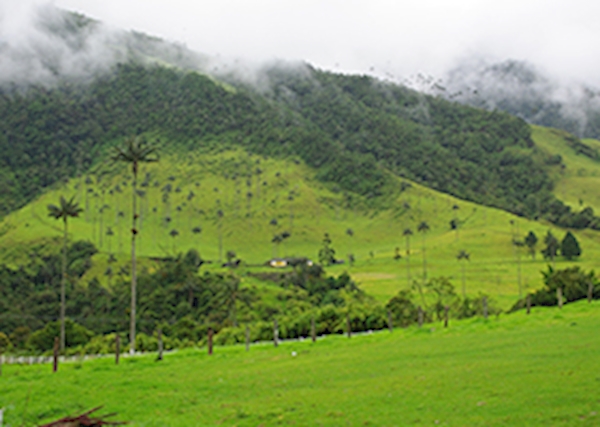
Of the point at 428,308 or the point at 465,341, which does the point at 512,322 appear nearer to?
the point at 465,341

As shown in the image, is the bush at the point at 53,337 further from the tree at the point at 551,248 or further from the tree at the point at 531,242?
the tree at the point at 531,242

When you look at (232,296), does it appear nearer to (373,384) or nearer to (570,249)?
(373,384)

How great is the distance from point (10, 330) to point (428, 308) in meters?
73.2

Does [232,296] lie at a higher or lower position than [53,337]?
higher

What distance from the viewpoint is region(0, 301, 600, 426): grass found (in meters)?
15.6

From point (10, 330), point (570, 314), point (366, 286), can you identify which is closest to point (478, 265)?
point (366, 286)

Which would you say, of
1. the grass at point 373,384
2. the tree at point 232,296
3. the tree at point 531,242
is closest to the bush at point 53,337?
the tree at point 232,296

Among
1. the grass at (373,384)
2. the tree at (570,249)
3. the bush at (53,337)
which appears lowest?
the bush at (53,337)

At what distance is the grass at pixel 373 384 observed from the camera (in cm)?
1565

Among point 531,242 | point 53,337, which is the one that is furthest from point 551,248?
point 53,337

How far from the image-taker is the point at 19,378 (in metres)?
28.5

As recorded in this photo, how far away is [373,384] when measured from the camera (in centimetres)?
2002

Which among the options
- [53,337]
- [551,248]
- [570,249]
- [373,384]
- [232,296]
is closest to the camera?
[373,384]

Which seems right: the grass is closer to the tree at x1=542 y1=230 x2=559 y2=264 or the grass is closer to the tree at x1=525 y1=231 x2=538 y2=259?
the tree at x1=542 y1=230 x2=559 y2=264
